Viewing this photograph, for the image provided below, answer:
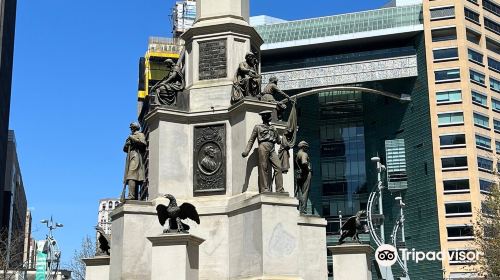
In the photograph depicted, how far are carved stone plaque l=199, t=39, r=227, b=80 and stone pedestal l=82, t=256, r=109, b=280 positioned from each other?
5.72 meters

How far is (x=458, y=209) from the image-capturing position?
285ft

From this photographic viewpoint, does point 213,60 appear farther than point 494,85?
No

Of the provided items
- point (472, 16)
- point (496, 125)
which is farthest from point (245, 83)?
point (472, 16)

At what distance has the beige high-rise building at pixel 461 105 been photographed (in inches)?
3398

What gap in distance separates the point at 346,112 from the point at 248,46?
83408 millimetres

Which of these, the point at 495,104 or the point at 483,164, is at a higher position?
the point at 495,104

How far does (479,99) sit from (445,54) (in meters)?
7.18

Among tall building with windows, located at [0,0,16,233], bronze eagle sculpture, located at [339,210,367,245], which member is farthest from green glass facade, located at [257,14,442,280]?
bronze eagle sculpture, located at [339,210,367,245]

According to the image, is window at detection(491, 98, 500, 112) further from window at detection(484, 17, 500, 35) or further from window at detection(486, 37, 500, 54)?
window at detection(484, 17, 500, 35)

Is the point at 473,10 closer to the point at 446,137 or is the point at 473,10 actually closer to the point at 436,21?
the point at 436,21

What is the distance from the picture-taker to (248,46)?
20484 mm

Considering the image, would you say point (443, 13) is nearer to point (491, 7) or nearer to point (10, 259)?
point (491, 7)

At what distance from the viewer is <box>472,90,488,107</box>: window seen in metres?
91.7

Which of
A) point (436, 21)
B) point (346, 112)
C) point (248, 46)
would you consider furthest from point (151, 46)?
point (248, 46)
